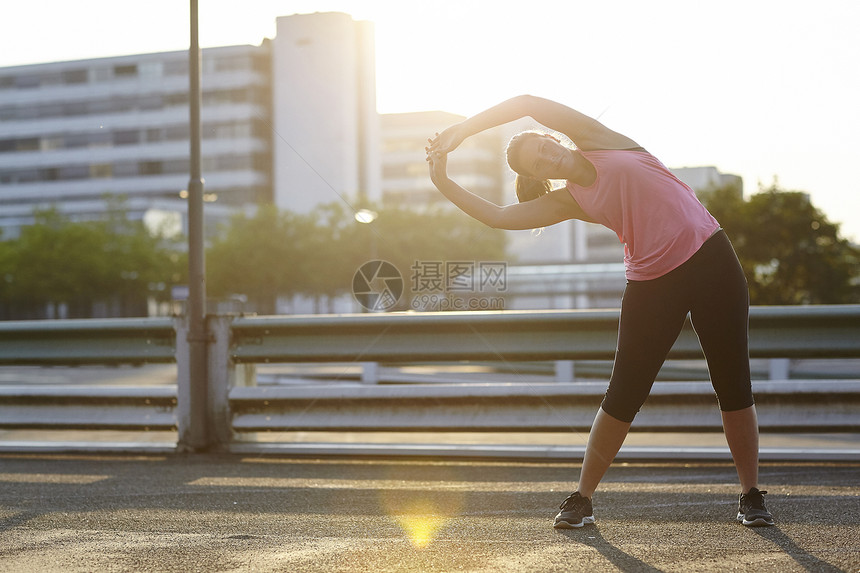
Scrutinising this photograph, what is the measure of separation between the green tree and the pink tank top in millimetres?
25171

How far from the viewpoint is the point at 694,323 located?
13.0ft

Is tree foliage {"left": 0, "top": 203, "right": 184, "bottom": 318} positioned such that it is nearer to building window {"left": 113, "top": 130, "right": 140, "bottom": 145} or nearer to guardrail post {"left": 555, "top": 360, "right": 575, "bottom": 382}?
building window {"left": 113, "top": 130, "right": 140, "bottom": 145}

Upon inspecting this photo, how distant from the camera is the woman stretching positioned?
12.7 ft

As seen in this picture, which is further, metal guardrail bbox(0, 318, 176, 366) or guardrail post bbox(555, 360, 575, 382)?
guardrail post bbox(555, 360, 575, 382)

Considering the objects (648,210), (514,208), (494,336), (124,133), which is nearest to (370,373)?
(494,336)

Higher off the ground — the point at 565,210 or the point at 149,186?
the point at 149,186

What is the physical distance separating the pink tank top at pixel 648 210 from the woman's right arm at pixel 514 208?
0.17 m

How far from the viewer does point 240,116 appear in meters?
70.9

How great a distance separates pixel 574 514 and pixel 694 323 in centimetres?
89

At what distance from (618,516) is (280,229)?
4872 centimetres

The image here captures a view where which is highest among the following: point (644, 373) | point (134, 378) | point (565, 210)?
point (565, 210)

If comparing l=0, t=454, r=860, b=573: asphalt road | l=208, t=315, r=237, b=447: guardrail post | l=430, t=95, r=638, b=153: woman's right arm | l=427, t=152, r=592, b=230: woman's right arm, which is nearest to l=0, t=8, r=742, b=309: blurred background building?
l=208, t=315, r=237, b=447: guardrail post

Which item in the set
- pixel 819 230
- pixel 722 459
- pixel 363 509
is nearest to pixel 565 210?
pixel 363 509

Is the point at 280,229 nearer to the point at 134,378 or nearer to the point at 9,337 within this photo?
the point at 134,378
